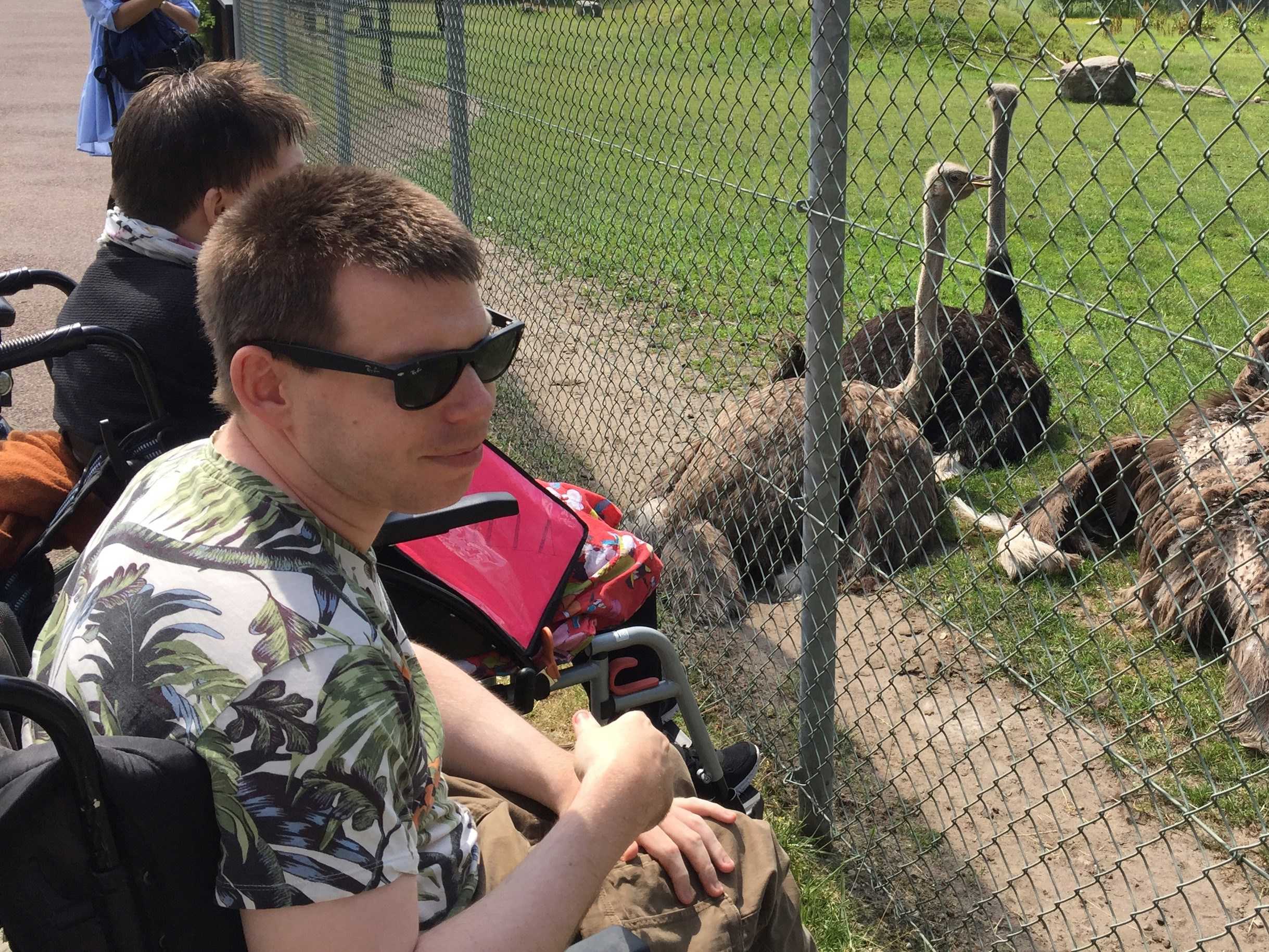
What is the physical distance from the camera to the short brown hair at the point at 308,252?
55.6 inches

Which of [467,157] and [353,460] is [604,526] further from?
[467,157]

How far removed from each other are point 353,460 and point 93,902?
555mm

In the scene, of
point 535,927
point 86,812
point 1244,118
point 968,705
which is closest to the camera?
point 86,812

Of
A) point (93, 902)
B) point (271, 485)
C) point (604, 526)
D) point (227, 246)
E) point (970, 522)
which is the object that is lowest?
point (970, 522)

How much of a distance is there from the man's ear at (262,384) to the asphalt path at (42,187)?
13.8 feet

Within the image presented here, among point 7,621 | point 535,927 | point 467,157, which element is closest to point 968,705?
point 535,927

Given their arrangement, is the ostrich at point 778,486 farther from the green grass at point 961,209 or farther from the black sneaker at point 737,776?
the black sneaker at point 737,776

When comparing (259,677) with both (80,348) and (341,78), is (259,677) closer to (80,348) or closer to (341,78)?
(80,348)

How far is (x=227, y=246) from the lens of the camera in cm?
150

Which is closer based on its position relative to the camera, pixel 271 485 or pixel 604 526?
pixel 271 485

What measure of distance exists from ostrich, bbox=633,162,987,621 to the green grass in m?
0.26

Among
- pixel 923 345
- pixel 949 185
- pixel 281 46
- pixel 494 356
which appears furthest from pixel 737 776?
pixel 281 46

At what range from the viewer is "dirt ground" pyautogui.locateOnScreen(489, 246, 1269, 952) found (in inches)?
106

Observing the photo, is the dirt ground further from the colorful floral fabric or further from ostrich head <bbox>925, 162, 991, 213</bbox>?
ostrich head <bbox>925, 162, 991, 213</bbox>
